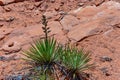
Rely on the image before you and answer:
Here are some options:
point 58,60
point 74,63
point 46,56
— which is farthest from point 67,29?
point 74,63

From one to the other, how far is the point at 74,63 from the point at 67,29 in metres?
1.71

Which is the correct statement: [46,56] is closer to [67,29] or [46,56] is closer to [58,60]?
[58,60]

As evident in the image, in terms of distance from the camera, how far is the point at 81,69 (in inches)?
213

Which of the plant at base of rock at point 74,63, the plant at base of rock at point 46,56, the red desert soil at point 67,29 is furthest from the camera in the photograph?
the red desert soil at point 67,29

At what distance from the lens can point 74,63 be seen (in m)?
5.33

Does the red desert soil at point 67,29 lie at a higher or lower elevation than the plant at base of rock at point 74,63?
lower

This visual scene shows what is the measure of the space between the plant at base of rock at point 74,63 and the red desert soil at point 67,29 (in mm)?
211

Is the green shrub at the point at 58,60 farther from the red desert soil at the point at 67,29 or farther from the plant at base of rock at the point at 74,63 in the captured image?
the red desert soil at the point at 67,29

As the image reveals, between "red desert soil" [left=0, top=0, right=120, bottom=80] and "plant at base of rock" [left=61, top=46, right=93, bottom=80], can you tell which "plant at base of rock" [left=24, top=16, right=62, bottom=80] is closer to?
"plant at base of rock" [left=61, top=46, right=93, bottom=80]

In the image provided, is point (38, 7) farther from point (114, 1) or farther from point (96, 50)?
point (96, 50)

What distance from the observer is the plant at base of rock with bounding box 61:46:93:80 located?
5332 millimetres

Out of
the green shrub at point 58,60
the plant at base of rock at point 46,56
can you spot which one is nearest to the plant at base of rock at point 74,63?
the green shrub at point 58,60

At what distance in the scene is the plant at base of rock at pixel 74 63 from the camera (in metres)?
5.33

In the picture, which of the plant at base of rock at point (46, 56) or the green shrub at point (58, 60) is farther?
the plant at base of rock at point (46, 56)
